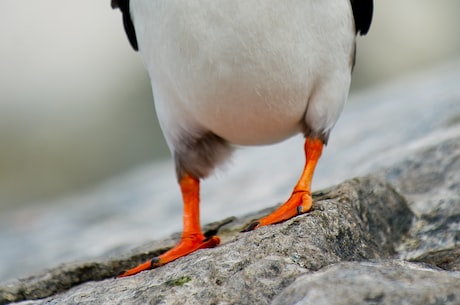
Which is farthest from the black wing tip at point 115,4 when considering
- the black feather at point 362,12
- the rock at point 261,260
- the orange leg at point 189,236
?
the rock at point 261,260

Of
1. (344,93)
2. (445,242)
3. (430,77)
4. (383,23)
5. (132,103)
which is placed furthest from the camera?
(383,23)

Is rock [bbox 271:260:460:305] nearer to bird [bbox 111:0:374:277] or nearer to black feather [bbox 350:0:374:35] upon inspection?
bird [bbox 111:0:374:277]

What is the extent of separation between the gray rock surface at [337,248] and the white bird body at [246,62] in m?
0.61

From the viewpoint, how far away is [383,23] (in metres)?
18.7

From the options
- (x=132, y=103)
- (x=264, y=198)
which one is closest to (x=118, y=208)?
(x=264, y=198)

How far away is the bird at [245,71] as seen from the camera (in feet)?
18.1

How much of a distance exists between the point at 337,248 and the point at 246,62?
1.26 m

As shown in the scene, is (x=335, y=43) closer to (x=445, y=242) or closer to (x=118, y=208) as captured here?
(x=445, y=242)

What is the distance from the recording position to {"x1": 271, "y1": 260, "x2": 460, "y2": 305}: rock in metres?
4.02

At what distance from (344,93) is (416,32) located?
13104 mm

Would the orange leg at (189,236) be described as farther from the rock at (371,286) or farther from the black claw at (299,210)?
the rock at (371,286)

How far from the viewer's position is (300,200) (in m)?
5.75

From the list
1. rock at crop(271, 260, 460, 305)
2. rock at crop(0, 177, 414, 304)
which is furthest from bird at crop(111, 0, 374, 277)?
rock at crop(271, 260, 460, 305)

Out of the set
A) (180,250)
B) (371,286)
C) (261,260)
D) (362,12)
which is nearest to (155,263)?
(180,250)
